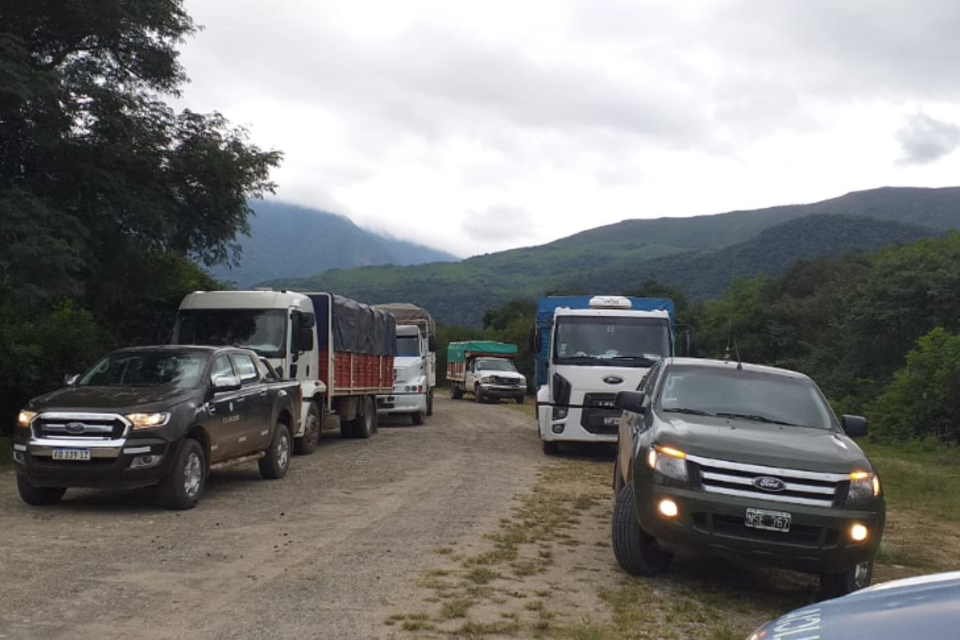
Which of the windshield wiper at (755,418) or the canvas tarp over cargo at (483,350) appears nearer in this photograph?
the windshield wiper at (755,418)

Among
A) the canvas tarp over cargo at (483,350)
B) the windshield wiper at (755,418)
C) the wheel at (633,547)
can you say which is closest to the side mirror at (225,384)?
the wheel at (633,547)

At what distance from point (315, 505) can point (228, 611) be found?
4.37 metres

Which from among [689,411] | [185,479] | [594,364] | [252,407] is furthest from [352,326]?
[689,411]

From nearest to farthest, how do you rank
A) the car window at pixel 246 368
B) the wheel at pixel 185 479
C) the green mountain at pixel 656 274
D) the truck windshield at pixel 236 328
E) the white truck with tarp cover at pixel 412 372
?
the wheel at pixel 185 479 < the car window at pixel 246 368 < the truck windshield at pixel 236 328 < the white truck with tarp cover at pixel 412 372 < the green mountain at pixel 656 274

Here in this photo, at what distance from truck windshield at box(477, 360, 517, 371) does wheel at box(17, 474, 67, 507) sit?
1202 inches

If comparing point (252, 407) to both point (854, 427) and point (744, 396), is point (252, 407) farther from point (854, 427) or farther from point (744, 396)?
point (854, 427)

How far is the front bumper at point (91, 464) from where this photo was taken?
8.85 metres

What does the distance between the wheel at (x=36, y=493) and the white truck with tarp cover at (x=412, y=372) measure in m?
Result: 13.8

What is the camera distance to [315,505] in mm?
9961

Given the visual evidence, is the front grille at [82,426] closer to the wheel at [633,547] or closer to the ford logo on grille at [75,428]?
the ford logo on grille at [75,428]

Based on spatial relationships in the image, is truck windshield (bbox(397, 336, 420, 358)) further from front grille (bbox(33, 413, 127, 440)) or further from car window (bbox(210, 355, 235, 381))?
front grille (bbox(33, 413, 127, 440))

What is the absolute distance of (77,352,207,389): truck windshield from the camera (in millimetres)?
10180

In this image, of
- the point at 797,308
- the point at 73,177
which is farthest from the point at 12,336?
the point at 797,308

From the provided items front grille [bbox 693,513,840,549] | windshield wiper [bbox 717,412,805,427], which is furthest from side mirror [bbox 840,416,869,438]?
front grille [bbox 693,513,840,549]
